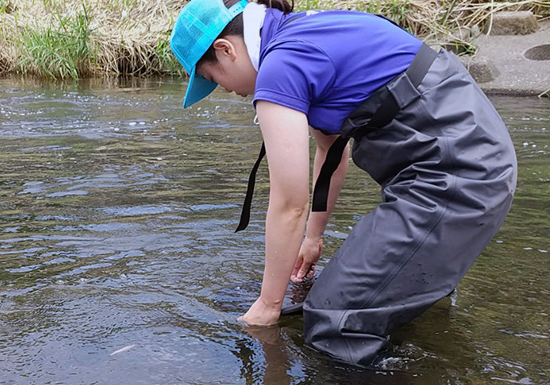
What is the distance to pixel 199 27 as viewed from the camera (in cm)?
221

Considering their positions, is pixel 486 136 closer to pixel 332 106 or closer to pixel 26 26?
pixel 332 106

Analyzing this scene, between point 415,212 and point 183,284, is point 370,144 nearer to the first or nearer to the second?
point 415,212

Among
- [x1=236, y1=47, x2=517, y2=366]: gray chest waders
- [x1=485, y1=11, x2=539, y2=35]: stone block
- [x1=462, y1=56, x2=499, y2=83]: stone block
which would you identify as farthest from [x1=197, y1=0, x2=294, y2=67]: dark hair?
[x1=485, y1=11, x2=539, y2=35]: stone block

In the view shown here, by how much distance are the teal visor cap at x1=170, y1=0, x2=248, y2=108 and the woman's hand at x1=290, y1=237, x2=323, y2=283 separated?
0.82 m

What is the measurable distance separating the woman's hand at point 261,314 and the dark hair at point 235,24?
77cm

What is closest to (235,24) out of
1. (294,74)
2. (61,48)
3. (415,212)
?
(294,74)

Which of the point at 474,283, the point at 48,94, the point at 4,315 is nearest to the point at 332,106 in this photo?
the point at 474,283

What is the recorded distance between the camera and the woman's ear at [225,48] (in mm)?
2209

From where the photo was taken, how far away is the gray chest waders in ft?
6.96

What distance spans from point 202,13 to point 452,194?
0.89 meters

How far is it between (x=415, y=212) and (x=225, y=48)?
73 cm

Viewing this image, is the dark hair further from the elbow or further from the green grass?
the green grass

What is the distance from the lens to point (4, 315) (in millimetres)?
2488

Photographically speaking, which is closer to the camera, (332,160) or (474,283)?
(332,160)
